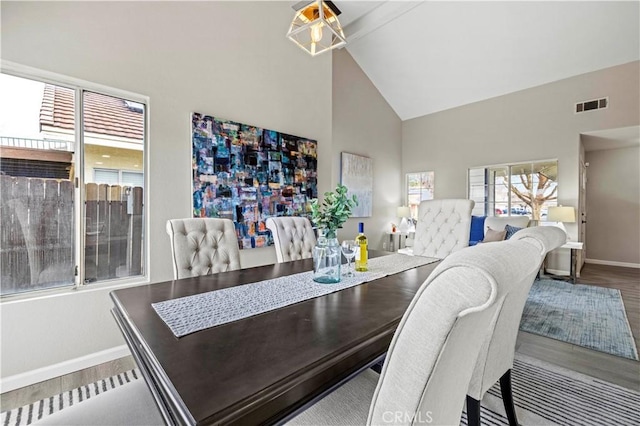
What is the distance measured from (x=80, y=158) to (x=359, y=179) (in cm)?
415

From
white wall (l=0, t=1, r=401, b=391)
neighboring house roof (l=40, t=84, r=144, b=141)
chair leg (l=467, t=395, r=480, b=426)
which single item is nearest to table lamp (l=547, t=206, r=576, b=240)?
white wall (l=0, t=1, r=401, b=391)

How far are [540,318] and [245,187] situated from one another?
3.26 metres

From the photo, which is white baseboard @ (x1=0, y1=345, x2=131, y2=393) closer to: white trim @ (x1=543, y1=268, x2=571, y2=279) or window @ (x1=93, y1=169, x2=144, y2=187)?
window @ (x1=93, y1=169, x2=144, y2=187)

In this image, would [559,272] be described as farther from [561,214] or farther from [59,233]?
[59,233]

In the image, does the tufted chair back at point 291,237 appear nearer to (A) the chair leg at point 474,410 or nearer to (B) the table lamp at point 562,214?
(A) the chair leg at point 474,410

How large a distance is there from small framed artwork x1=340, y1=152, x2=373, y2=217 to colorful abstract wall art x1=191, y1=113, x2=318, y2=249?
157 cm

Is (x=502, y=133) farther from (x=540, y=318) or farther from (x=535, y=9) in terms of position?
(x=540, y=318)

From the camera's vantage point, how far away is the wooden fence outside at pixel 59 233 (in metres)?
1.85

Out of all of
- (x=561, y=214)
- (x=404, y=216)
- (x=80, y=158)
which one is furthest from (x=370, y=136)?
(x=80, y=158)

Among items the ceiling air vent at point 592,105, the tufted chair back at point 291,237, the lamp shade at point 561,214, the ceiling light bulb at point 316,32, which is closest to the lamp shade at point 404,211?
the lamp shade at point 561,214

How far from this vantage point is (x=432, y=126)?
6.16 m

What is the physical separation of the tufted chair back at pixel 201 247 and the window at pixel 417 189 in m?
4.93

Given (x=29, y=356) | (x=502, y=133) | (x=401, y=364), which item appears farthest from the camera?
(x=502, y=133)

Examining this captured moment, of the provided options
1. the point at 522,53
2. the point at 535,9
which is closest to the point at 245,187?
the point at 535,9
